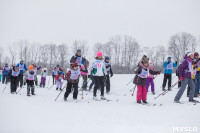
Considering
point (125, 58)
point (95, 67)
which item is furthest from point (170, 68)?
point (125, 58)

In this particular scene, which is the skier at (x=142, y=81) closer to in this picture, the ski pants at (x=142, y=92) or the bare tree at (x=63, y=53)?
the ski pants at (x=142, y=92)

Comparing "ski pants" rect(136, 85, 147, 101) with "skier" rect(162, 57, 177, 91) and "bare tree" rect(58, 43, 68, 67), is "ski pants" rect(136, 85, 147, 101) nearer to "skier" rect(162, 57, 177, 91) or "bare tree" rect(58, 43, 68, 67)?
"skier" rect(162, 57, 177, 91)

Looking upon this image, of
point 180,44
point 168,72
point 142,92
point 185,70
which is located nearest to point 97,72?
point 142,92

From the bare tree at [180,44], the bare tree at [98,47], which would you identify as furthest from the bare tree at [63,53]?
the bare tree at [180,44]

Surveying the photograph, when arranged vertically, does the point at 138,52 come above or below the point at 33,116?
above

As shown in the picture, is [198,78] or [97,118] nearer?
[97,118]

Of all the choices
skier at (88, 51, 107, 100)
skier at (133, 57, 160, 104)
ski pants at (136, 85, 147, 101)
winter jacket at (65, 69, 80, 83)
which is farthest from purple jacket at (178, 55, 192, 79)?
winter jacket at (65, 69, 80, 83)

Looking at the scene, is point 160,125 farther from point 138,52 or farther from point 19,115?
point 138,52

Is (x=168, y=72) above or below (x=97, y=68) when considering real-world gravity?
below

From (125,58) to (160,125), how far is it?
57.2 m

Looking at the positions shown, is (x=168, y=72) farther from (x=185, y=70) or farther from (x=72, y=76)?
(x=72, y=76)

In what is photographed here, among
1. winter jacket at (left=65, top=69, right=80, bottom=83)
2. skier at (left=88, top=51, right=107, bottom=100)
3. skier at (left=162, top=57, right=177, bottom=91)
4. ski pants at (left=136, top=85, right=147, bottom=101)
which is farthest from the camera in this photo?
skier at (left=162, top=57, right=177, bottom=91)

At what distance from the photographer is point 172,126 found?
302 cm

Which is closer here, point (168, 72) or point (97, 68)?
point (97, 68)
